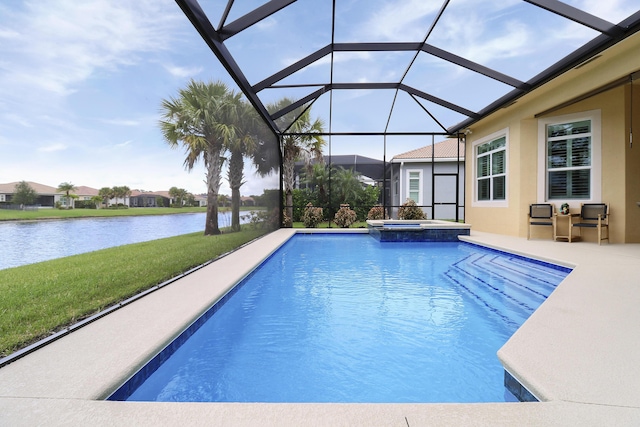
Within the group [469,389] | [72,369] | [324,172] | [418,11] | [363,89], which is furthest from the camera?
[324,172]

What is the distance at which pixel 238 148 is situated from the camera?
7203 millimetres

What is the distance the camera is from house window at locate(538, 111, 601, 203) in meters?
7.54

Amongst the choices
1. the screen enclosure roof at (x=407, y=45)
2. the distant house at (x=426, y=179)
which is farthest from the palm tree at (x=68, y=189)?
the distant house at (x=426, y=179)

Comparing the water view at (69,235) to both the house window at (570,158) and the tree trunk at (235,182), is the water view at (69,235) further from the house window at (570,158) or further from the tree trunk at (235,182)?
the house window at (570,158)

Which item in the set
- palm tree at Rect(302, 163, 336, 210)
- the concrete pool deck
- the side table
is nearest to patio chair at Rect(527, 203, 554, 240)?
the side table

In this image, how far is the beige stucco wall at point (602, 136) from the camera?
609cm

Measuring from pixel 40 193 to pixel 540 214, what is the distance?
30.7 feet

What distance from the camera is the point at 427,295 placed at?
4164 mm

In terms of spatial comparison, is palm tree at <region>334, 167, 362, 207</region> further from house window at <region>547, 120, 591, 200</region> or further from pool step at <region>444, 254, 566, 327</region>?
pool step at <region>444, 254, 566, 327</region>

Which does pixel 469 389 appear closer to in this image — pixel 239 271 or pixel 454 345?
pixel 454 345

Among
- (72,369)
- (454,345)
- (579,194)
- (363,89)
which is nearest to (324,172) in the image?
(363,89)

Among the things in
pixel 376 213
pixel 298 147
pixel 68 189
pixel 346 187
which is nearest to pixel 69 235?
pixel 68 189

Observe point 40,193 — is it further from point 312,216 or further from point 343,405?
point 312,216

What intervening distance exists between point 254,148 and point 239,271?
453 centimetres
